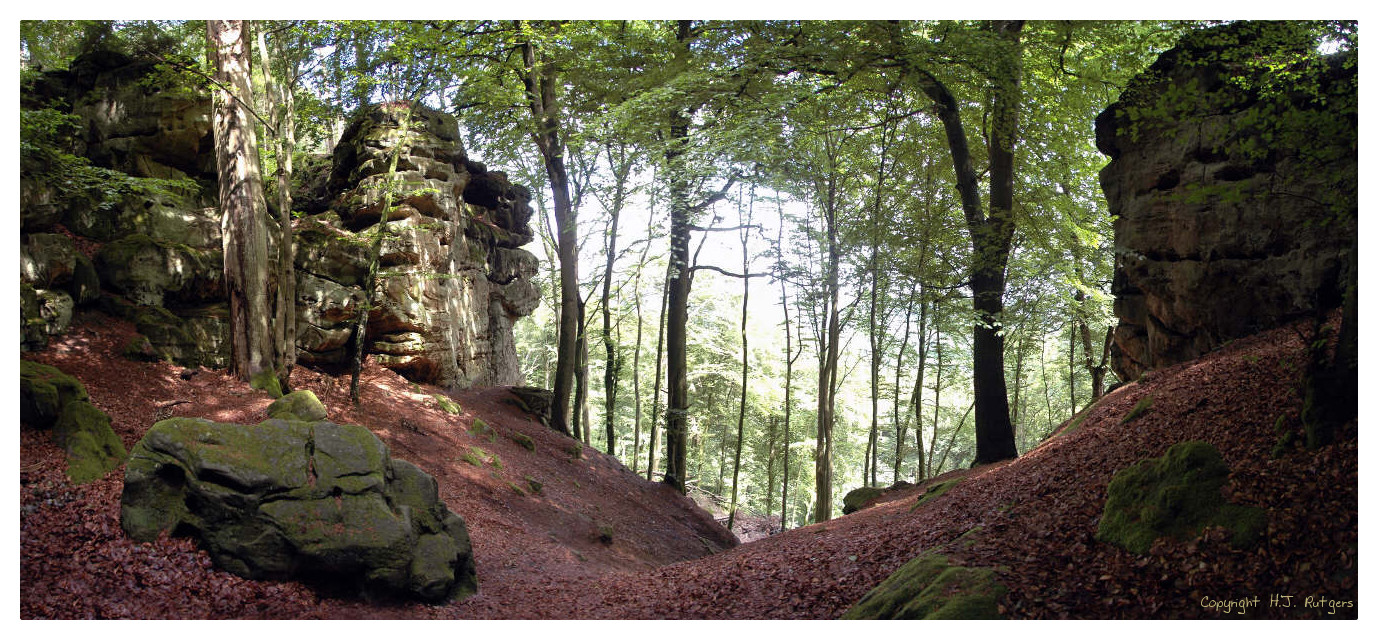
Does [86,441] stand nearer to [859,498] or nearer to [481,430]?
[481,430]

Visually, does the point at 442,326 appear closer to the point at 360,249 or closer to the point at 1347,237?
the point at 360,249

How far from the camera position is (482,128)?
1517cm

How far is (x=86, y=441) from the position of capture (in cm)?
555

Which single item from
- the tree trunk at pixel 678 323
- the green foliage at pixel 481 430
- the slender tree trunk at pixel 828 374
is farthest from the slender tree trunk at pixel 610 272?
the slender tree trunk at pixel 828 374

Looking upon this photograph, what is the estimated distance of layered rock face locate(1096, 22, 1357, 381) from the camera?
17.9ft

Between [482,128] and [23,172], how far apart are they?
28.6 feet

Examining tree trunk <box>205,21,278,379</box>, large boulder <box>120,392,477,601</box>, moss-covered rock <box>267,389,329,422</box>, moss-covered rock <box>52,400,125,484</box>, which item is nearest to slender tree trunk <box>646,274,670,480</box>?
moss-covered rock <box>267,389,329,422</box>

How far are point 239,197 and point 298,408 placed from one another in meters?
2.78

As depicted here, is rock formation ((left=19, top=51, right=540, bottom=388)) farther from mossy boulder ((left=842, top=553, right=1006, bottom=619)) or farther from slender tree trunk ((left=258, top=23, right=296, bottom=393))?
mossy boulder ((left=842, top=553, right=1006, bottom=619))

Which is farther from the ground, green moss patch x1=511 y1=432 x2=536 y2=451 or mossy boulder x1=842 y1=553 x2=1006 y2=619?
green moss patch x1=511 y1=432 x2=536 y2=451

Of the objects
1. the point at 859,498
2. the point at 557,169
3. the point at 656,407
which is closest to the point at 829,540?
the point at 859,498

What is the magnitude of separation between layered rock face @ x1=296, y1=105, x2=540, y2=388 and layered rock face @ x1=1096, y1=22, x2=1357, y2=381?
10.3 metres

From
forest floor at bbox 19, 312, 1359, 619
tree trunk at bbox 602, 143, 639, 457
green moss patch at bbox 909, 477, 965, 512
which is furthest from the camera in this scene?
tree trunk at bbox 602, 143, 639, 457

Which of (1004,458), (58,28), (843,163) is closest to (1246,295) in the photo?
(1004,458)
